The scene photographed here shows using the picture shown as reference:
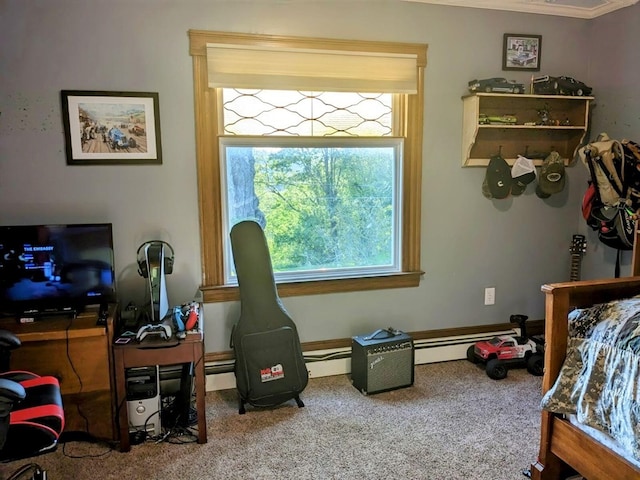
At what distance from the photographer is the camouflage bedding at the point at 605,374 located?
1.65 metres

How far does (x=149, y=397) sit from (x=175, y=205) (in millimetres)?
1062

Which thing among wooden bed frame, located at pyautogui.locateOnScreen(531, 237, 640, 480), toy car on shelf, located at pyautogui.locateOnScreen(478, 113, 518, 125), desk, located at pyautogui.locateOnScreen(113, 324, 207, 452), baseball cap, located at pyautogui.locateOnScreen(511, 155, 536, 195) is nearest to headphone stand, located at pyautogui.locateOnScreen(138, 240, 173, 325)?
desk, located at pyautogui.locateOnScreen(113, 324, 207, 452)

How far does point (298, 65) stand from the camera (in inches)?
113

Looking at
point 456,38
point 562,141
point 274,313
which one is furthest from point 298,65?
point 562,141

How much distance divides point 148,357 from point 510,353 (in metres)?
2.24

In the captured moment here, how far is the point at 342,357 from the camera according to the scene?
3.18m

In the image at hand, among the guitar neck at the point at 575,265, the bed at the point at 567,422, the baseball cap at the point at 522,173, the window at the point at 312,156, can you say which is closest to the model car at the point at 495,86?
the window at the point at 312,156

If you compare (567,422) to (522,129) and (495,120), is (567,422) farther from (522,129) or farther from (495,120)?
(522,129)

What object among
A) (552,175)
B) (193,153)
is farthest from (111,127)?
(552,175)

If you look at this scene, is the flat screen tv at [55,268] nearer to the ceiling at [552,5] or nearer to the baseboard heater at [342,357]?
the baseboard heater at [342,357]

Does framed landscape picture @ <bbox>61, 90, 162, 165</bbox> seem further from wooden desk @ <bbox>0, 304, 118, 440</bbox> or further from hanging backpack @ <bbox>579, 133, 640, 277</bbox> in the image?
hanging backpack @ <bbox>579, 133, 640, 277</bbox>

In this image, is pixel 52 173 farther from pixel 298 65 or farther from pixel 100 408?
pixel 298 65

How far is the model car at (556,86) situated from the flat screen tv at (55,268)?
2.78 meters

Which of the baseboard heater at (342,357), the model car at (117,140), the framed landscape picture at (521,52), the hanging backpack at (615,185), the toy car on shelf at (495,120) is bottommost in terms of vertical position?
the baseboard heater at (342,357)
